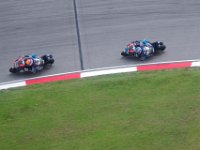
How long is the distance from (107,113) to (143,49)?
3722 millimetres

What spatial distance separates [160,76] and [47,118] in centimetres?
368

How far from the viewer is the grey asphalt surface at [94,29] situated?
1470cm

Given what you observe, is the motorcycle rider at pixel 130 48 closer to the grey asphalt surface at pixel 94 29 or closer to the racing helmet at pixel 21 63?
the grey asphalt surface at pixel 94 29

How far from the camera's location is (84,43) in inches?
621

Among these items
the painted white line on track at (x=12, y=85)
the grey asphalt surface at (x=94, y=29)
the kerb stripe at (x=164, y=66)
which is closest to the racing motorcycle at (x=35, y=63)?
the grey asphalt surface at (x=94, y=29)

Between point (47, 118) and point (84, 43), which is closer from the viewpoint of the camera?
point (47, 118)

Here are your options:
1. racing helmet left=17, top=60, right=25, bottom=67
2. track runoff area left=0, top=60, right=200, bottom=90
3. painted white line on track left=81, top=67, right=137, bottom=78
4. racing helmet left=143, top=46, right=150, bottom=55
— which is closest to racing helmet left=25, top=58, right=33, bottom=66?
racing helmet left=17, top=60, right=25, bottom=67

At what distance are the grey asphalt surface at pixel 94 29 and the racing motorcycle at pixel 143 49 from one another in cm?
20

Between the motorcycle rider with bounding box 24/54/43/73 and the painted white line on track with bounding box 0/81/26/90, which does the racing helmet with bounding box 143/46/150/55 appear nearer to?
the motorcycle rider with bounding box 24/54/43/73

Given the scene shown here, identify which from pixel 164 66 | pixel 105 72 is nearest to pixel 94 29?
pixel 105 72

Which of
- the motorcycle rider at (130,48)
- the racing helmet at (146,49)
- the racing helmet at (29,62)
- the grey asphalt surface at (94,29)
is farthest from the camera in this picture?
the grey asphalt surface at (94,29)

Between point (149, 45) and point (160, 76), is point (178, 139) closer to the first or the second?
point (160, 76)

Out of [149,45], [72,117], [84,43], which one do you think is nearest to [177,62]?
[149,45]

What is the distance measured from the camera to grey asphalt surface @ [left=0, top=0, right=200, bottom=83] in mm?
14695
